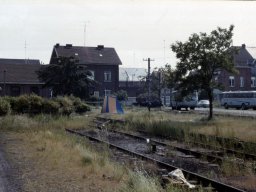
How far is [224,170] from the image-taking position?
1442 cm

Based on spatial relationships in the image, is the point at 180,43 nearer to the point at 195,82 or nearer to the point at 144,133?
the point at 195,82

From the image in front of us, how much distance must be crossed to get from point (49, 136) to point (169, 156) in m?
6.99

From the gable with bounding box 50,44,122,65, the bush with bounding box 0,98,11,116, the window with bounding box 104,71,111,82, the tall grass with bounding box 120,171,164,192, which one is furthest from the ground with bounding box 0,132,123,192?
the window with bounding box 104,71,111,82

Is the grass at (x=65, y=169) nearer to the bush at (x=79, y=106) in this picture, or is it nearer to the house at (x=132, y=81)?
the bush at (x=79, y=106)

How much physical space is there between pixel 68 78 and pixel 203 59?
3461 cm

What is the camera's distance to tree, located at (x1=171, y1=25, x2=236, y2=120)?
35062mm

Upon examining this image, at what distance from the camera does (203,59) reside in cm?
3512

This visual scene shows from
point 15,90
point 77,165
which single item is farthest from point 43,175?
point 15,90

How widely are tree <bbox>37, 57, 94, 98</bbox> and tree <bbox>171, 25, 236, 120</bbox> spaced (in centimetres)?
3332

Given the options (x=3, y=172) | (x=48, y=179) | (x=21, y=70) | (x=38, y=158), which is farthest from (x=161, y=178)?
(x=21, y=70)

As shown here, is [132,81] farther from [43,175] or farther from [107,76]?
[43,175]

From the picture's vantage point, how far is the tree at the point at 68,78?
2667 inches

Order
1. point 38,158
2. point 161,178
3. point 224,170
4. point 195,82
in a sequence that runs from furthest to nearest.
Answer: point 195,82
point 38,158
point 224,170
point 161,178

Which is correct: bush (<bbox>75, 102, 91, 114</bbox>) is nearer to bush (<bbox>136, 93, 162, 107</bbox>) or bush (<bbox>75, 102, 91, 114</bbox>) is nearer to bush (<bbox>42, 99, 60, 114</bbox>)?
bush (<bbox>42, 99, 60, 114</bbox>)
